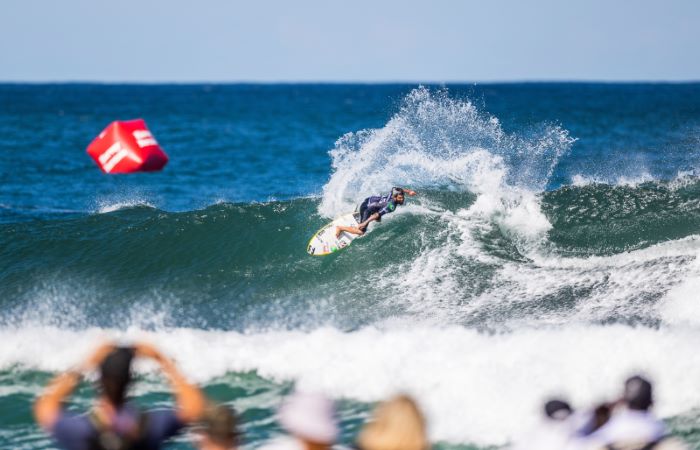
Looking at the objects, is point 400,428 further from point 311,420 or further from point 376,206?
point 376,206

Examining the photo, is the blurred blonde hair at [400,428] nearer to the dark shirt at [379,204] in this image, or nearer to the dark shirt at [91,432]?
the dark shirt at [91,432]

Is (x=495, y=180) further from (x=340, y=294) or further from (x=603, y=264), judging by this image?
(x=340, y=294)

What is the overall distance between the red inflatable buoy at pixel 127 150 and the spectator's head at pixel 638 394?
6417 millimetres

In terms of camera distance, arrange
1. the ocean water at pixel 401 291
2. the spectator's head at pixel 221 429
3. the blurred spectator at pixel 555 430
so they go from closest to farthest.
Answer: the spectator's head at pixel 221 429
the blurred spectator at pixel 555 430
the ocean water at pixel 401 291

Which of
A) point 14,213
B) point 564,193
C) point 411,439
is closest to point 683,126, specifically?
point 564,193

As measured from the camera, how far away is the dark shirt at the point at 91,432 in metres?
4.66

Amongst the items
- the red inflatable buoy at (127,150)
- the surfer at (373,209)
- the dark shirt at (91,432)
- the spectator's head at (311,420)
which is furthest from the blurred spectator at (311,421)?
the surfer at (373,209)

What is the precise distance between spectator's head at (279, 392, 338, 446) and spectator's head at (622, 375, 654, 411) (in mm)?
1702

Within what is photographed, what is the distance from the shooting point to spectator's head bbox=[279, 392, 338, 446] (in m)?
4.42

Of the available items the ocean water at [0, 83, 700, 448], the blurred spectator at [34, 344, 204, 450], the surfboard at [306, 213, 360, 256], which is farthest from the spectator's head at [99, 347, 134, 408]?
the surfboard at [306, 213, 360, 256]

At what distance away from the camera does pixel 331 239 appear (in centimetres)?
1639

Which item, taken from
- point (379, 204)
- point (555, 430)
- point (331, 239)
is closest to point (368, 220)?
point (379, 204)

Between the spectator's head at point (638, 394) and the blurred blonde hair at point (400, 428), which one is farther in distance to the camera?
the spectator's head at point (638, 394)

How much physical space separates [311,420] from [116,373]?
3.21 feet
